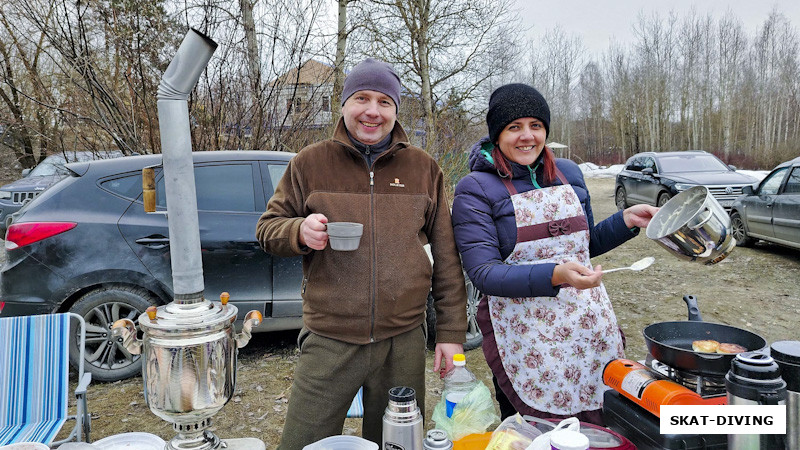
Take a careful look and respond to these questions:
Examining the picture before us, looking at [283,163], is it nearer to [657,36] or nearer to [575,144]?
[657,36]

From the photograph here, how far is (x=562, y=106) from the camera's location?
4634 centimetres

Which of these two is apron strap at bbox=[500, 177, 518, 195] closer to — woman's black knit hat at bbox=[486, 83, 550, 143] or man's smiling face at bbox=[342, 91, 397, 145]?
woman's black knit hat at bbox=[486, 83, 550, 143]

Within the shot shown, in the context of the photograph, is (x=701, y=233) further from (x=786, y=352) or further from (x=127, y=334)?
(x=127, y=334)

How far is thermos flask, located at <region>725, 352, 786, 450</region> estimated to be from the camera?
1.09 meters

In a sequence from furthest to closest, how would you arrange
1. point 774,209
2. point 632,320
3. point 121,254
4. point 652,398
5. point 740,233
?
point 740,233
point 774,209
point 632,320
point 121,254
point 652,398

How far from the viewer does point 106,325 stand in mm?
3896

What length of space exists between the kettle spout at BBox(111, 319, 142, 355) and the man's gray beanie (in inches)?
43.6

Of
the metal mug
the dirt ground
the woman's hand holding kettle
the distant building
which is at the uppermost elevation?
the distant building

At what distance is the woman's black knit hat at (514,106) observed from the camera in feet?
6.15

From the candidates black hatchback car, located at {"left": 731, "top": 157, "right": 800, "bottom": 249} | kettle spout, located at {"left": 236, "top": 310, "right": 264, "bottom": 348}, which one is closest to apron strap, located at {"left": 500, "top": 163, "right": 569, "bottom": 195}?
kettle spout, located at {"left": 236, "top": 310, "right": 264, "bottom": 348}

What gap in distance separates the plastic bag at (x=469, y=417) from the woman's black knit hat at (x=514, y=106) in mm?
988

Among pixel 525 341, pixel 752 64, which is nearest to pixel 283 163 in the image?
pixel 525 341

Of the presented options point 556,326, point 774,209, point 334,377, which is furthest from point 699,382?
point 774,209

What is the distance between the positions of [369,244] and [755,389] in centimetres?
121
